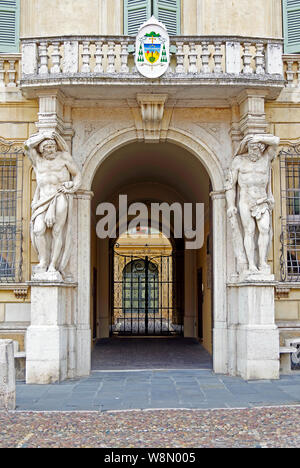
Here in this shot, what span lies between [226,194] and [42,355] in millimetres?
4269

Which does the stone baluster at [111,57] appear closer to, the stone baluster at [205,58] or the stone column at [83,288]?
the stone baluster at [205,58]

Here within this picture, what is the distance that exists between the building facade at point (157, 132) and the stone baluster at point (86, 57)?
0.03 metres

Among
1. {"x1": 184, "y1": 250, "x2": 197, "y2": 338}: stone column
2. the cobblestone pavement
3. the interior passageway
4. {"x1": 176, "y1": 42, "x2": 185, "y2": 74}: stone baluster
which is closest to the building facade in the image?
{"x1": 176, "y1": 42, "x2": 185, "y2": 74}: stone baluster

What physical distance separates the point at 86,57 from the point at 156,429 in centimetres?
668

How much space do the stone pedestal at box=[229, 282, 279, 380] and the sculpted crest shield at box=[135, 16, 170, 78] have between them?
3981 mm

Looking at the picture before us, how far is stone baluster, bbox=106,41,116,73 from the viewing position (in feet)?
34.4

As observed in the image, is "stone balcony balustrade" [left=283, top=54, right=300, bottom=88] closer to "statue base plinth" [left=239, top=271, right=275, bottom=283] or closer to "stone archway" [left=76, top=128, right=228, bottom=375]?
"stone archway" [left=76, top=128, right=228, bottom=375]

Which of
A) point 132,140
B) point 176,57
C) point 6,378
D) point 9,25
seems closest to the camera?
Result: point 6,378

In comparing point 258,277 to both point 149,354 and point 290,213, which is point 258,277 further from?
point 149,354

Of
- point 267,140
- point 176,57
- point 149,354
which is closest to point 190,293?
point 149,354

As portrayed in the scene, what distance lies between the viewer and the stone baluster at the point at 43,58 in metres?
10.5

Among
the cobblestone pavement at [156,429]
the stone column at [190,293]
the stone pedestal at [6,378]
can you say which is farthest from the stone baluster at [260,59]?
the stone column at [190,293]

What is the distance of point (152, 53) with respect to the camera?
406 inches

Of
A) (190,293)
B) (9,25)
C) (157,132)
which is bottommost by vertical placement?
(190,293)
